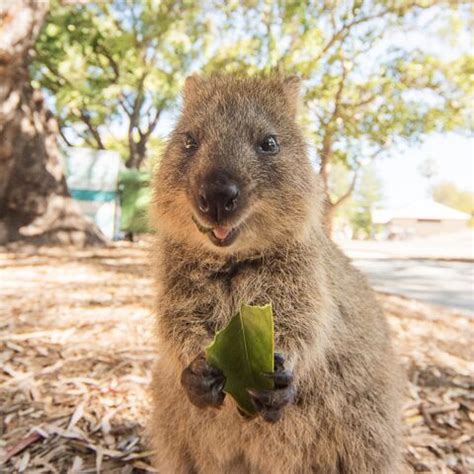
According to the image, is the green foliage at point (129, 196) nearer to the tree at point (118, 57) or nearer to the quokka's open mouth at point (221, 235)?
the tree at point (118, 57)

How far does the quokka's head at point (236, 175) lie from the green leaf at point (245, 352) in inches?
13.5

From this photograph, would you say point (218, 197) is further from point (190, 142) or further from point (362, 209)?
point (362, 209)

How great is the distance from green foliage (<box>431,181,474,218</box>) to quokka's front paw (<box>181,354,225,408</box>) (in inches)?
268

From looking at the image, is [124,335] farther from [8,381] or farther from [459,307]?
[459,307]

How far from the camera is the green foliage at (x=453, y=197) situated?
333 inches

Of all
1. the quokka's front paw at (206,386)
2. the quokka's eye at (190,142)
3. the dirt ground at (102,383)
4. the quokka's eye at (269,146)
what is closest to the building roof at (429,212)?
the dirt ground at (102,383)

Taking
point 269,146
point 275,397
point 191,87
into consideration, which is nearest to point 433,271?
point 191,87

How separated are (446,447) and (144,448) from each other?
1.81 metres

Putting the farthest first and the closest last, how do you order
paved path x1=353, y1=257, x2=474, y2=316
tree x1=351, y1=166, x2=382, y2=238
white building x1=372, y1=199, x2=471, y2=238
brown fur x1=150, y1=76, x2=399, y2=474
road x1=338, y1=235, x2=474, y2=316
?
tree x1=351, y1=166, x2=382, y2=238
white building x1=372, y1=199, x2=471, y2=238
road x1=338, y1=235, x2=474, y2=316
paved path x1=353, y1=257, x2=474, y2=316
brown fur x1=150, y1=76, x2=399, y2=474

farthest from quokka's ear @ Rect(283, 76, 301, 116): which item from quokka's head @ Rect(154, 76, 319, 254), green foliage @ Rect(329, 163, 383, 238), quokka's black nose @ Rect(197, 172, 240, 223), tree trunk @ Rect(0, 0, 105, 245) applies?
green foliage @ Rect(329, 163, 383, 238)

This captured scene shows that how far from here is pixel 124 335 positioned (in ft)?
13.9

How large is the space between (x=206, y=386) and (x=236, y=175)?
2.73ft

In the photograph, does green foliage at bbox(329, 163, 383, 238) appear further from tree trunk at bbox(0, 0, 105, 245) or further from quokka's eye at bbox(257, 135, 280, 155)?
quokka's eye at bbox(257, 135, 280, 155)

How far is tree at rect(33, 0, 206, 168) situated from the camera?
1395 centimetres
